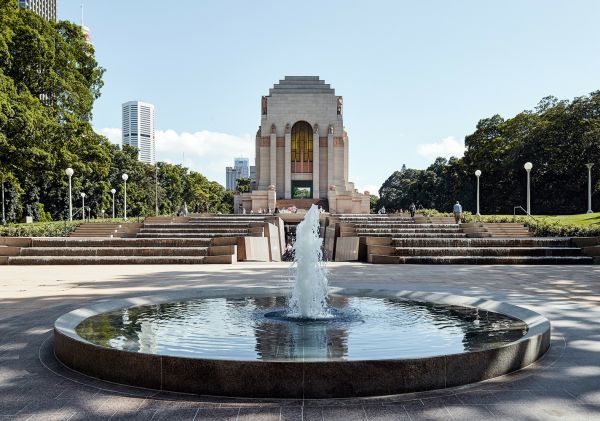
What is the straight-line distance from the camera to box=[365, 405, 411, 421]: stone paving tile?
14.1 feet

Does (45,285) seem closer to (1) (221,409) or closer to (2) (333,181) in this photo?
(1) (221,409)

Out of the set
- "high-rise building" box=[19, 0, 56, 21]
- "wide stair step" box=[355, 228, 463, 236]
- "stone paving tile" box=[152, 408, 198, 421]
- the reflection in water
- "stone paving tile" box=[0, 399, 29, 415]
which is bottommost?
"stone paving tile" box=[0, 399, 29, 415]

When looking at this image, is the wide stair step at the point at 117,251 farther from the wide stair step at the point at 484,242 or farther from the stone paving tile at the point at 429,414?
the stone paving tile at the point at 429,414

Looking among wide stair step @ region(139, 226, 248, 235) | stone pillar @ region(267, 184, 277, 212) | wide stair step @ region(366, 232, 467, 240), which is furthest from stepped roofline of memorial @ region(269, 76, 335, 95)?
wide stair step @ region(366, 232, 467, 240)

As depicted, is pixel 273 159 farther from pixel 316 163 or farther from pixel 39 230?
pixel 39 230

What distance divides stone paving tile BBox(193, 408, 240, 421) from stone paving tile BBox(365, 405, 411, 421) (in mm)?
1063

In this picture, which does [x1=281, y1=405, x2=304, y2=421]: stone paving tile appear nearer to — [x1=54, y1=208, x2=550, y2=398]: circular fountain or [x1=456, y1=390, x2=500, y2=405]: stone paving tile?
[x1=54, y1=208, x2=550, y2=398]: circular fountain

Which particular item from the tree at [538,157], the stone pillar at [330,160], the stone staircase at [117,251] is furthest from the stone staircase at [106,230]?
the tree at [538,157]

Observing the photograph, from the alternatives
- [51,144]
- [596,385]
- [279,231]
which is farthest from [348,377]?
[51,144]

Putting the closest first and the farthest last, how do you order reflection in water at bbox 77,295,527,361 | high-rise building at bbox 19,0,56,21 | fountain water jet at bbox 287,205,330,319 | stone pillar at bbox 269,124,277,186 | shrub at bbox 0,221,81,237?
reflection in water at bbox 77,295,527,361, fountain water jet at bbox 287,205,330,319, shrub at bbox 0,221,81,237, stone pillar at bbox 269,124,277,186, high-rise building at bbox 19,0,56,21

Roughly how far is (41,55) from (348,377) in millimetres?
32472

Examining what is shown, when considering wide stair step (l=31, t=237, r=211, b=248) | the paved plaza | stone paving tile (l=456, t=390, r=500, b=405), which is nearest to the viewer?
the paved plaza

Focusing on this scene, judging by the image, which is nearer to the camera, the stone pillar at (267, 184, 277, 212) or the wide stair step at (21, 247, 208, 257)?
the wide stair step at (21, 247, 208, 257)

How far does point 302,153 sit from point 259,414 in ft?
172
